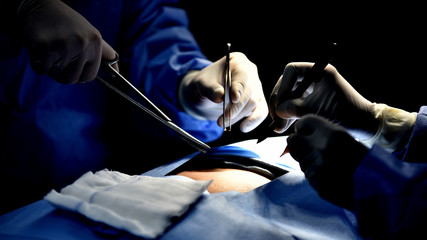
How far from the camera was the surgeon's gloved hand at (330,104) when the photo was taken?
1.06m

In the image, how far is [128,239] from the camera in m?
0.61

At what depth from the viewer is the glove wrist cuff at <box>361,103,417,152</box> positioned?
1038 mm

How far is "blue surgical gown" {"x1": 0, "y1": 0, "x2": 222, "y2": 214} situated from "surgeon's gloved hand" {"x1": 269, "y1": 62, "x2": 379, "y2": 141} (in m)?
0.69

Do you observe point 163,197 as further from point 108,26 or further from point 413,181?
point 108,26

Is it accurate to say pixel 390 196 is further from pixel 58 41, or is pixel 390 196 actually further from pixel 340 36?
pixel 340 36

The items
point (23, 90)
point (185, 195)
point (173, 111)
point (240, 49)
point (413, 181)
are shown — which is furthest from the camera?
point (240, 49)

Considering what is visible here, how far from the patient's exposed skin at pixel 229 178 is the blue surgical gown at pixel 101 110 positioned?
48 cm

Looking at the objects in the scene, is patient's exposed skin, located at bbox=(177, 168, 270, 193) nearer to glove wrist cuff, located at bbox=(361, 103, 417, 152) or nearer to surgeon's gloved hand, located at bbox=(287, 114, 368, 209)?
surgeon's gloved hand, located at bbox=(287, 114, 368, 209)

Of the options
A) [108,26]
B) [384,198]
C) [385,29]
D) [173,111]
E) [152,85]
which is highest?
[385,29]

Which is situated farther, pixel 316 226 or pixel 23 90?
pixel 23 90

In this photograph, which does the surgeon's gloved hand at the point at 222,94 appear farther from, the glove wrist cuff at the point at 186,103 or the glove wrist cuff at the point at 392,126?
the glove wrist cuff at the point at 392,126

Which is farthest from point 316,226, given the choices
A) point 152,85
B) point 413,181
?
point 152,85

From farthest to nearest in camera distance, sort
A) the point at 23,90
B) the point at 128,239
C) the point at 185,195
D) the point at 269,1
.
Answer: the point at 269,1, the point at 23,90, the point at 185,195, the point at 128,239

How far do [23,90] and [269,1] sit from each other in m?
1.55
